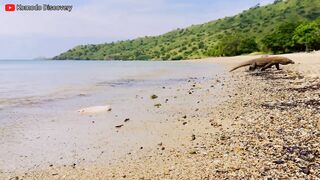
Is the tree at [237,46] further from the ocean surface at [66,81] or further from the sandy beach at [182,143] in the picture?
the sandy beach at [182,143]

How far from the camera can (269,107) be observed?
15.6 meters

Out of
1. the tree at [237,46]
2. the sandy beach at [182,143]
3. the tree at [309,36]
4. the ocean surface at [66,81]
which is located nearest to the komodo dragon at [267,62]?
the ocean surface at [66,81]

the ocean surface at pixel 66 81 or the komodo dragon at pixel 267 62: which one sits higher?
the komodo dragon at pixel 267 62

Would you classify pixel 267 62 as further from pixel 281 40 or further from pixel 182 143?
pixel 281 40

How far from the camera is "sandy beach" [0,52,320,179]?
7.89 meters

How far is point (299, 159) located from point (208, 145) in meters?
2.43

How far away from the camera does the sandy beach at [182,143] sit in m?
7.89

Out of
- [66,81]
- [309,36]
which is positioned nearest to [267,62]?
[66,81]

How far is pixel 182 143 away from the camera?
10477 millimetres

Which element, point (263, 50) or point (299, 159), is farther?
point (263, 50)

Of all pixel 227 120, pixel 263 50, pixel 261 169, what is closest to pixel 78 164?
pixel 261 169

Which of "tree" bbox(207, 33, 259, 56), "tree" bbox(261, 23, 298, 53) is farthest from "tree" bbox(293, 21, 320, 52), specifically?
"tree" bbox(207, 33, 259, 56)

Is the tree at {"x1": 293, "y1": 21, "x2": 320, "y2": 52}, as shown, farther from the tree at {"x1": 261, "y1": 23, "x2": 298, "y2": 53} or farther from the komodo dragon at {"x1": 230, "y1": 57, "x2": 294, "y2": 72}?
the komodo dragon at {"x1": 230, "y1": 57, "x2": 294, "y2": 72}

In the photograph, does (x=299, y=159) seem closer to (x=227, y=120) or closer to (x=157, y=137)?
(x=157, y=137)
